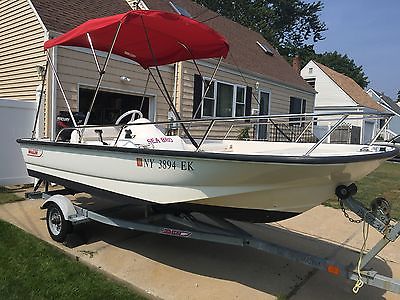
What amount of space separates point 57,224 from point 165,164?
6.54 ft

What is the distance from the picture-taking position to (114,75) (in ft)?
30.7

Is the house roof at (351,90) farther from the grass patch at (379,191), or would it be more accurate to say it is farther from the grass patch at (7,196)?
the grass patch at (7,196)

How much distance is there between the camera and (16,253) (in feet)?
14.0

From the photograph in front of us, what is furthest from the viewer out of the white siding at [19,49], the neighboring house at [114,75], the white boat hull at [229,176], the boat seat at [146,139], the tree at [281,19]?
the tree at [281,19]

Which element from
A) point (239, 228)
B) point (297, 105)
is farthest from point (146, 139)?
point (297, 105)

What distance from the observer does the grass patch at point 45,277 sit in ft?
11.3

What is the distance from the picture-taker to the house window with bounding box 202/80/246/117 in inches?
493

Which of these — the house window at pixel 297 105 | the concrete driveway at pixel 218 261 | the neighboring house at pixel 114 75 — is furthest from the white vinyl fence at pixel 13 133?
the house window at pixel 297 105

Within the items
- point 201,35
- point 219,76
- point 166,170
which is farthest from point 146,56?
point 219,76

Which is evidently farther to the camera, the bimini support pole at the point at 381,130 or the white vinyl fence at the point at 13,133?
the white vinyl fence at the point at 13,133

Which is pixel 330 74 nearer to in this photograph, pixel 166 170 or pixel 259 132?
pixel 259 132

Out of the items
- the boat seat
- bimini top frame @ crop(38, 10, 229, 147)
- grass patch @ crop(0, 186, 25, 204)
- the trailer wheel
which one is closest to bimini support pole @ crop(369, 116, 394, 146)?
bimini top frame @ crop(38, 10, 229, 147)

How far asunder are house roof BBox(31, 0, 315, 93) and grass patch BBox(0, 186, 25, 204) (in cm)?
354

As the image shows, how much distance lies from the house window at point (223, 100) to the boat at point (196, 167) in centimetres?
705
